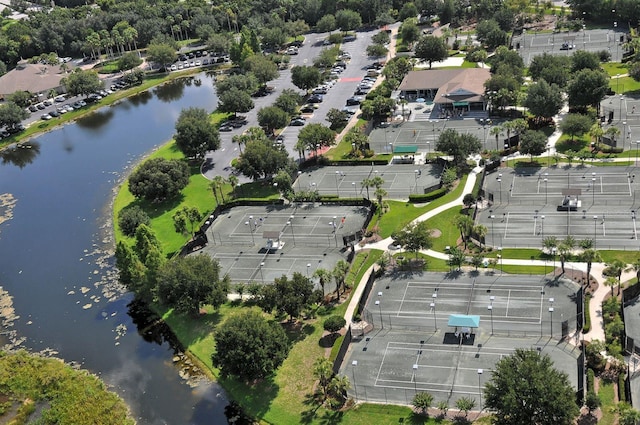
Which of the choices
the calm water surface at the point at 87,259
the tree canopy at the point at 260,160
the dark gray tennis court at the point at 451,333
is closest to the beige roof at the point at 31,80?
the calm water surface at the point at 87,259

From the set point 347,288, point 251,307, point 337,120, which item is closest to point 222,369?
point 251,307

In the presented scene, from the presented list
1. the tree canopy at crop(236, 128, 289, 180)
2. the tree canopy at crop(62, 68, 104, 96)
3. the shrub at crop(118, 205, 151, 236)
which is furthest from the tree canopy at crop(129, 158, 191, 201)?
the tree canopy at crop(62, 68, 104, 96)

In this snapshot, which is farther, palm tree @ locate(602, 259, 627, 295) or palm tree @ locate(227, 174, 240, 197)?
palm tree @ locate(227, 174, 240, 197)

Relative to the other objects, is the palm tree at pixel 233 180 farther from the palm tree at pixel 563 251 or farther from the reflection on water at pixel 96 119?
the reflection on water at pixel 96 119

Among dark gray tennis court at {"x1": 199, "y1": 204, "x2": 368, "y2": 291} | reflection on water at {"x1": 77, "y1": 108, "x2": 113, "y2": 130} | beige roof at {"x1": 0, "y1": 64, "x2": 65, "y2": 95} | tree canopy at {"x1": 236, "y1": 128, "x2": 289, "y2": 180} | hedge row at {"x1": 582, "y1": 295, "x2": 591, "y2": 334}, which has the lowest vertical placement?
hedge row at {"x1": 582, "y1": 295, "x2": 591, "y2": 334}

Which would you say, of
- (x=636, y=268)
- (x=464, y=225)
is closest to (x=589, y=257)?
(x=636, y=268)

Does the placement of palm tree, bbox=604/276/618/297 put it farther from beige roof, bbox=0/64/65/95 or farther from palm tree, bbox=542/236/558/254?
beige roof, bbox=0/64/65/95

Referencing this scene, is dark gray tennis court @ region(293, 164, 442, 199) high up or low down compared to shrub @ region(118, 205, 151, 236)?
down
